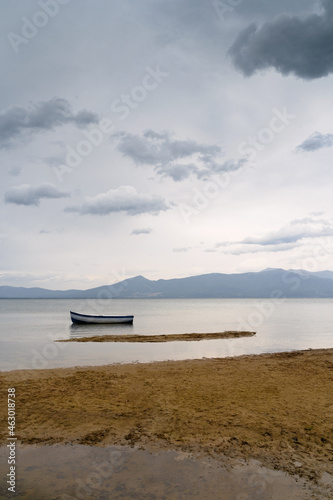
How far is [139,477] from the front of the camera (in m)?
6.68

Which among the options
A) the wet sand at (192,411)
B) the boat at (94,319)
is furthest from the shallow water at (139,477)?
the boat at (94,319)

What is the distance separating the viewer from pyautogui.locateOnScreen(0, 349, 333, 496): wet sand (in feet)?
25.9

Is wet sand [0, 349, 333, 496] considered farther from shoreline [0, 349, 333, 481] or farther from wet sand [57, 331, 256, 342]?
wet sand [57, 331, 256, 342]

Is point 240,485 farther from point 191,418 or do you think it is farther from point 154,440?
point 191,418

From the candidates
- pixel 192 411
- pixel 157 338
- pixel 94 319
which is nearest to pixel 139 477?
pixel 192 411

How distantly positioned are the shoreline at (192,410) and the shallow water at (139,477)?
459 mm

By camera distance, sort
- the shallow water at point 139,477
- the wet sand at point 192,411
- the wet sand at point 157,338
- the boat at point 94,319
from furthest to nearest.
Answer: the boat at point 94,319 → the wet sand at point 157,338 → the wet sand at point 192,411 → the shallow water at point 139,477

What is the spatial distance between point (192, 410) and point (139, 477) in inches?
154

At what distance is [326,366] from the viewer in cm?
1722

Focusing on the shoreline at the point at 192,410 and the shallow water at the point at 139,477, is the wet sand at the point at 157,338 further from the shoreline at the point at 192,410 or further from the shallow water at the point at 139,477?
the shallow water at the point at 139,477

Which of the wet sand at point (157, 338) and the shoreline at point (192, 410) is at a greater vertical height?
the shoreline at point (192, 410)

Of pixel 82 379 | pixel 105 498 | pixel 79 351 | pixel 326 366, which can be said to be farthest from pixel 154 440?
pixel 79 351

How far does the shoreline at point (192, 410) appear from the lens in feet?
26.1

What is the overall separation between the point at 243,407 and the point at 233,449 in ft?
9.69
